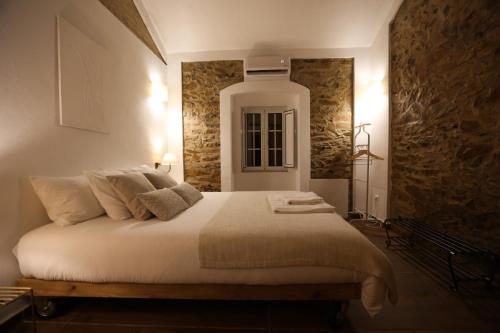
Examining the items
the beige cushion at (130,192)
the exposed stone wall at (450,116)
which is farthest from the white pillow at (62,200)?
the exposed stone wall at (450,116)

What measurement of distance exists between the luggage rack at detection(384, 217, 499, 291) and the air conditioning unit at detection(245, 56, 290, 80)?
2881mm

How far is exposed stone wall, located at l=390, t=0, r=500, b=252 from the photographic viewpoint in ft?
5.94

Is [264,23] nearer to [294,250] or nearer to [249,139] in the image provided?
[249,139]

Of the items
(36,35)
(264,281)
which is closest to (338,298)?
(264,281)

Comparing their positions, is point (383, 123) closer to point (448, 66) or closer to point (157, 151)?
point (448, 66)

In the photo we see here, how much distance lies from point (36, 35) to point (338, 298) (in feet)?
9.16

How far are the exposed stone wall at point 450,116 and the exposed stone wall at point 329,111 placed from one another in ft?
3.16

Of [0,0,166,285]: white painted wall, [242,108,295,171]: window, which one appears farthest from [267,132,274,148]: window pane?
[0,0,166,285]: white painted wall

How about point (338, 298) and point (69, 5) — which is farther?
point (69, 5)

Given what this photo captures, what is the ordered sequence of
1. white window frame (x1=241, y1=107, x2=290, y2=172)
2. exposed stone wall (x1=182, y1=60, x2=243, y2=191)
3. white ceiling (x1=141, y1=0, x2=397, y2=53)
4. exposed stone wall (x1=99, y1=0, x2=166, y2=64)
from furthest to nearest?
1. white window frame (x1=241, y1=107, x2=290, y2=172)
2. exposed stone wall (x1=182, y1=60, x2=243, y2=191)
3. white ceiling (x1=141, y1=0, x2=397, y2=53)
4. exposed stone wall (x1=99, y1=0, x2=166, y2=64)

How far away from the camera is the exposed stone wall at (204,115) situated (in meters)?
4.10

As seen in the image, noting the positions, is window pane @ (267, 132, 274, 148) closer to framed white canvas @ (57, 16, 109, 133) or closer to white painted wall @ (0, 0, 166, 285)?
white painted wall @ (0, 0, 166, 285)

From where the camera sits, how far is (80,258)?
139 centimetres

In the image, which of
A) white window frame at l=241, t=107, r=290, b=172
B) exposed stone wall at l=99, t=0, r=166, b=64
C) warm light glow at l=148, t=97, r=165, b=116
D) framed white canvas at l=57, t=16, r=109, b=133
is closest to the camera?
framed white canvas at l=57, t=16, r=109, b=133
